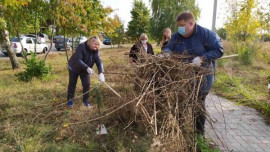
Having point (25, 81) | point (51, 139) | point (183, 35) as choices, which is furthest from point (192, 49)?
point (25, 81)

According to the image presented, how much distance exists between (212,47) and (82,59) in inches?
97.0

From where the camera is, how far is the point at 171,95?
2279mm

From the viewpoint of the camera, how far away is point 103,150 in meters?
2.57

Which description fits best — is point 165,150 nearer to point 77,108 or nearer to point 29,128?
point 29,128

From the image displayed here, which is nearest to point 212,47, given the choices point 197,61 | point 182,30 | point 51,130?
point 197,61

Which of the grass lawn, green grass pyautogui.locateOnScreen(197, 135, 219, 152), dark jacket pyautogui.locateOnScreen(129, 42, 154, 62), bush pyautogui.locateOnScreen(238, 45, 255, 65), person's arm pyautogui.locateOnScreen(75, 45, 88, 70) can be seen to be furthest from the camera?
bush pyautogui.locateOnScreen(238, 45, 255, 65)

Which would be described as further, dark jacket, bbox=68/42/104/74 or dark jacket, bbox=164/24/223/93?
dark jacket, bbox=68/42/104/74

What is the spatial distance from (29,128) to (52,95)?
1.81m

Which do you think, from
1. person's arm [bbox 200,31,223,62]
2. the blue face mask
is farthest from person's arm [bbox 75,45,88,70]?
person's arm [bbox 200,31,223,62]

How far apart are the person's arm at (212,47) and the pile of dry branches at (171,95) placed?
0.18 metres

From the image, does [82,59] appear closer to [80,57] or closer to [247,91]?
[80,57]

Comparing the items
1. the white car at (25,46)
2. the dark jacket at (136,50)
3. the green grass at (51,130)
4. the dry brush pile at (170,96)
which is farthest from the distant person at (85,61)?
the white car at (25,46)

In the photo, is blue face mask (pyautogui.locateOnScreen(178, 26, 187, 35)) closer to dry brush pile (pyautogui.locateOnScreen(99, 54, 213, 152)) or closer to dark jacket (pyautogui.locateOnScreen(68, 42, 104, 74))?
dry brush pile (pyautogui.locateOnScreen(99, 54, 213, 152))

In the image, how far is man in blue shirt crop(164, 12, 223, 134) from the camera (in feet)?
7.97
